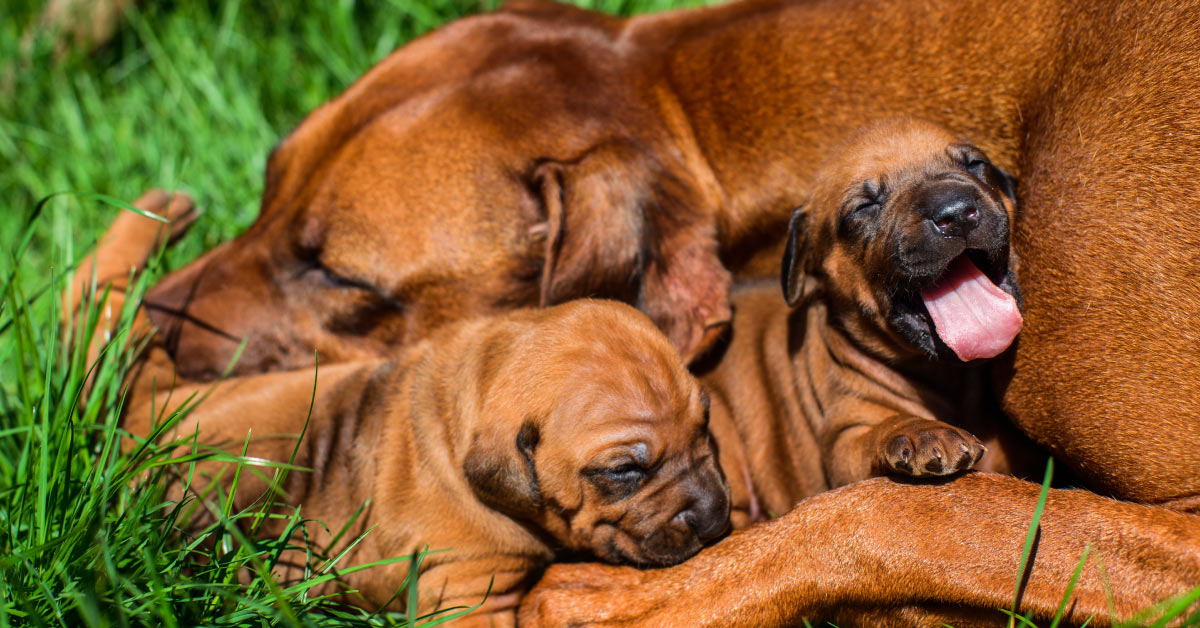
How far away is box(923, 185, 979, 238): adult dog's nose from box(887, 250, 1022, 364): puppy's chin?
0.19 metres

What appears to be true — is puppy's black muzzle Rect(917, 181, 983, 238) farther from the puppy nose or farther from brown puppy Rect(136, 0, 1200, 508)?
brown puppy Rect(136, 0, 1200, 508)

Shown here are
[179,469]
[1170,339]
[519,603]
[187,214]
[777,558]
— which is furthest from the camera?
[187,214]

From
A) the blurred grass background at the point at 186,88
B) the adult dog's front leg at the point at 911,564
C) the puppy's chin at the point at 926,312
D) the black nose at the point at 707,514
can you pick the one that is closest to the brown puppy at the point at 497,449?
the black nose at the point at 707,514

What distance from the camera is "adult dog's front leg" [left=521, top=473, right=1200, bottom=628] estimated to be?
2699 mm

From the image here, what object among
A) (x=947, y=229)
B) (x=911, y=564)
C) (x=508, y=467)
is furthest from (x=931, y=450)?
(x=508, y=467)

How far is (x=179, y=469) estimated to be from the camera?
352cm

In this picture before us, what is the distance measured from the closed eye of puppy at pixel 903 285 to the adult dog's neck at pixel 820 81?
8.0 inches

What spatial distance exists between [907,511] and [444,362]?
1473mm

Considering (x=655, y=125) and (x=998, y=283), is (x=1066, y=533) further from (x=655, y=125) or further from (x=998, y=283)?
(x=655, y=125)

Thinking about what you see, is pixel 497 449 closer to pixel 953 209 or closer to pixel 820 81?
pixel 953 209

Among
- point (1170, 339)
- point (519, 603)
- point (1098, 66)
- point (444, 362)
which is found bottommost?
point (519, 603)

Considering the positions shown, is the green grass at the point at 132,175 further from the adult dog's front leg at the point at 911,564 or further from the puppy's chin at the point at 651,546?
the adult dog's front leg at the point at 911,564

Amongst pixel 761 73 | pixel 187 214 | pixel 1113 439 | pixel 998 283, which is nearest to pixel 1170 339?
pixel 1113 439

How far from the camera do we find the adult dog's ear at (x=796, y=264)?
10.9 ft
